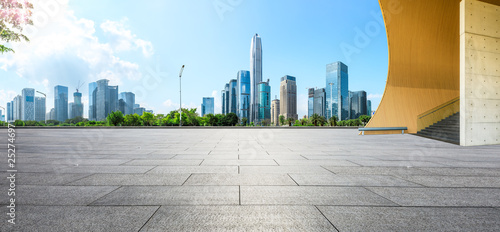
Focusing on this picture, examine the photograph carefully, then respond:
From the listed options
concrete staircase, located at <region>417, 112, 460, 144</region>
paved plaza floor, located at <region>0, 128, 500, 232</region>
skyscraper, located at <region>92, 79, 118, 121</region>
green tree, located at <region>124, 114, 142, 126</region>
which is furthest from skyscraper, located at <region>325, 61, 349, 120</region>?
paved plaza floor, located at <region>0, 128, 500, 232</region>

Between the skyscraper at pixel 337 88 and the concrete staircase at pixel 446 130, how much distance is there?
87.7m

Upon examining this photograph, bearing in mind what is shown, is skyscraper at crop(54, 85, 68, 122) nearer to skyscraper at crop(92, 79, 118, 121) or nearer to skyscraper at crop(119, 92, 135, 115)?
skyscraper at crop(92, 79, 118, 121)

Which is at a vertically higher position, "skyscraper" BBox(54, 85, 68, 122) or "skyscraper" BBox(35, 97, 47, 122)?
"skyscraper" BBox(54, 85, 68, 122)

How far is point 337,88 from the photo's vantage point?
122625mm

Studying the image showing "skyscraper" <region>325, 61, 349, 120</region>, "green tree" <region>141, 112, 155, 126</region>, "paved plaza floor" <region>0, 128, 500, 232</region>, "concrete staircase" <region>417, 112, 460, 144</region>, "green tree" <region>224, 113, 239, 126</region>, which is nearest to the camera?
"paved plaza floor" <region>0, 128, 500, 232</region>

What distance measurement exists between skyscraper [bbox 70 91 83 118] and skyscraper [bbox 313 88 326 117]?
147133 mm

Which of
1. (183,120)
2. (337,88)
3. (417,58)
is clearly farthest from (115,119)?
(337,88)

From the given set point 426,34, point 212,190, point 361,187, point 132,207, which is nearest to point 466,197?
point 361,187

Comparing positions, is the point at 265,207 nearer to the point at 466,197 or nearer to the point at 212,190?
the point at 212,190

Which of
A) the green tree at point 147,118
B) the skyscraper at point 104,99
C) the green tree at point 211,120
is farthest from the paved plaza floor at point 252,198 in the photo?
the skyscraper at point 104,99

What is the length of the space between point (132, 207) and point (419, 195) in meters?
4.23

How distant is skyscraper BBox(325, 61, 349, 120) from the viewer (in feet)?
352

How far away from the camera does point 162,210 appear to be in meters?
3.00

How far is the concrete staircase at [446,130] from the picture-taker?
13289 millimetres
